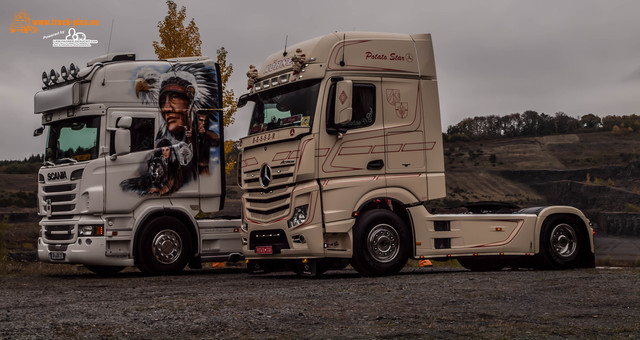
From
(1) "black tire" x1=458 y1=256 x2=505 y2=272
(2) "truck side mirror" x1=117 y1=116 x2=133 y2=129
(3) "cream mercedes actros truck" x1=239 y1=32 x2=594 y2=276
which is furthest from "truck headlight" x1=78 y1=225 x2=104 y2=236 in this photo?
(1) "black tire" x1=458 y1=256 x2=505 y2=272

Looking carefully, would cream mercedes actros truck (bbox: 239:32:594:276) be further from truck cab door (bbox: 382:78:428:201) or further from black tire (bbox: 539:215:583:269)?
black tire (bbox: 539:215:583:269)

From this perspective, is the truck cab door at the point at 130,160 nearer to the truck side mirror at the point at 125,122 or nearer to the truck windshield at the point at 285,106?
the truck side mirror at the point at 125,122

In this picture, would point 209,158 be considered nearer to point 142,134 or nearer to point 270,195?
point 142,134

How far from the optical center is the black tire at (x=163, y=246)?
14.7 metres

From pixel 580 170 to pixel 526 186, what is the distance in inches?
591

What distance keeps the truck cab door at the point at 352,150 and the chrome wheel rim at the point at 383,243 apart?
1.94ft

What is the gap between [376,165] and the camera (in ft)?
43.0

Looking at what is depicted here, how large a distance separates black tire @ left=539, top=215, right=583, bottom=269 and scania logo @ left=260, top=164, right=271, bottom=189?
5.29 metres

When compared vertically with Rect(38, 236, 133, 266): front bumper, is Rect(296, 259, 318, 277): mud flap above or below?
below

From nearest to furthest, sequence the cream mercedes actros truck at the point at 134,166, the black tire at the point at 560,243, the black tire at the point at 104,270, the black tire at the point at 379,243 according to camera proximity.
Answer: the black tire at the point at 379,243, the cream mercedes actros truck at the point at 134,166, the black tire at the point at 560,243, the black tire at the point at 104,270

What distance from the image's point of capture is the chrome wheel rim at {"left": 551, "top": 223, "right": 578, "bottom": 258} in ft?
49.5

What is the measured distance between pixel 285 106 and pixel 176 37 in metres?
12.9

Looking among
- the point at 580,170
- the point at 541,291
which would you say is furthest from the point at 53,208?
the point at 580,170

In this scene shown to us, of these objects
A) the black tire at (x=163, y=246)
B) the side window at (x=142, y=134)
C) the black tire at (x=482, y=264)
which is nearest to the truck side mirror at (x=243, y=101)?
the side window at (x=142, y=134)
